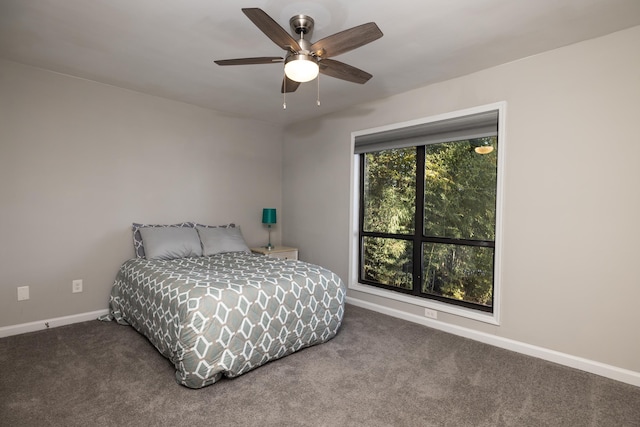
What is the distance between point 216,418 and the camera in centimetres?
184

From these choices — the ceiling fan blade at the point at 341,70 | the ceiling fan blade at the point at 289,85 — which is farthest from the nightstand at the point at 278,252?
the ceiling fan blade at the point at 341,70

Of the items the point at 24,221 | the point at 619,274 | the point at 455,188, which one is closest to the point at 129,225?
the point at 24,221

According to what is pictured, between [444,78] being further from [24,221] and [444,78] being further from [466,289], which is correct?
[24,221]

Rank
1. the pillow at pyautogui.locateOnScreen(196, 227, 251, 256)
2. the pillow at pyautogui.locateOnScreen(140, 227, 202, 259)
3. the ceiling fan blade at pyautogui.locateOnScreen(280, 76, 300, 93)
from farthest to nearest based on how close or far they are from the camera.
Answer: the pillow at pyautogui.locateOnScreen(196, 227, 251, 256), the pillow at pyautogui.locateOnScreen(140, 227, 202, 259), the ceiling fan blade at pyautogui.locateOnScreen(280, 76, 300, 93)

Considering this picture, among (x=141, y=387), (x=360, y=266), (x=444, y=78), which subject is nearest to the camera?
(x=141, y=387)

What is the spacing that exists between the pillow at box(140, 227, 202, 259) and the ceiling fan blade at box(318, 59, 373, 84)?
7.52ft

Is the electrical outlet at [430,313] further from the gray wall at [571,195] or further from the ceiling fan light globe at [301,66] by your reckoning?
the ceiling fan light globe at [301,66]

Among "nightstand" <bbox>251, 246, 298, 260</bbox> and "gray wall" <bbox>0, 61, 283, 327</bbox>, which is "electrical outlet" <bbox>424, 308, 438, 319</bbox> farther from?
"gray wall" <bbox>0, 61, 283, 327</bbox>

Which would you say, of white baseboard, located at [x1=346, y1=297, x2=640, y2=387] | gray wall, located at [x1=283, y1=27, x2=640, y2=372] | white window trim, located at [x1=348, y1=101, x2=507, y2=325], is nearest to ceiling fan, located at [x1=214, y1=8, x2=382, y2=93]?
white window trim, located at [x1=348, y1=101, x2=507, y2=325]

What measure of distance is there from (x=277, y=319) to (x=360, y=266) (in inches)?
70.9

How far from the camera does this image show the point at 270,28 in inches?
68.0

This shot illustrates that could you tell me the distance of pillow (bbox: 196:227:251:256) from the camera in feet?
12.1

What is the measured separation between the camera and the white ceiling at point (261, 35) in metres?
2.03

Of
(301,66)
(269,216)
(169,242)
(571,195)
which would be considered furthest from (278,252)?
(571,195)
